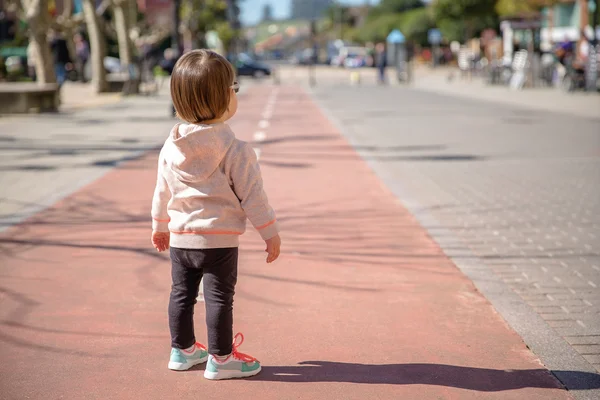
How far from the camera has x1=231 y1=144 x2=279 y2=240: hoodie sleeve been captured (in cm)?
351

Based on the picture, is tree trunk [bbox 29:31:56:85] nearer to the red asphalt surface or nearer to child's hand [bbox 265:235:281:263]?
the red asphalt surface

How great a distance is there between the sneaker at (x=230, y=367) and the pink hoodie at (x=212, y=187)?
52cm

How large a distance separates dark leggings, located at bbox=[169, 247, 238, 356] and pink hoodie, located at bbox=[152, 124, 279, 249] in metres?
0.05

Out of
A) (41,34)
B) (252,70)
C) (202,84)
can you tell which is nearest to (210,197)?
(202,84)

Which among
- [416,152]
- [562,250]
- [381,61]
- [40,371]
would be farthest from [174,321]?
[381,61]

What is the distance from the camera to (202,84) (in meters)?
3.42

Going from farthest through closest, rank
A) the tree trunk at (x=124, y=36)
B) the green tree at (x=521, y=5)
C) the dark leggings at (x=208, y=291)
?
the green tree at (x=521, y=5) → the tree trunk at (x=124, y=36) → the dark leggings at (x=208, y=291)

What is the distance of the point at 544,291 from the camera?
5.12 m

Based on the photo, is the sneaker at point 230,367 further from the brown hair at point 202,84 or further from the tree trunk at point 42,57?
the tree trunk at point 42,57

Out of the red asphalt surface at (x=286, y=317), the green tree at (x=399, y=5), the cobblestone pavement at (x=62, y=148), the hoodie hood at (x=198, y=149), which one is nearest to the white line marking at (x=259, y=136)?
the cobblestone pavement at (x=62, y=148)

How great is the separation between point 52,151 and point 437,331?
1038 cm

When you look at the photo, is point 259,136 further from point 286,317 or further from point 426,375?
point 426,375

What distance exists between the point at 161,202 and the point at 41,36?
2204 centimetres

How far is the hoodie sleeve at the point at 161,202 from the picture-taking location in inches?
144
